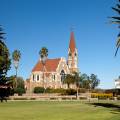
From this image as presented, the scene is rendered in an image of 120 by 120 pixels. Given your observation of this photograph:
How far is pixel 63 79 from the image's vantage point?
157125 millimetres

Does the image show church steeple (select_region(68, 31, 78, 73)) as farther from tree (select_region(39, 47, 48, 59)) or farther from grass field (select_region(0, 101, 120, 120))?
grass field (select_region(0, 101, 120, 120))

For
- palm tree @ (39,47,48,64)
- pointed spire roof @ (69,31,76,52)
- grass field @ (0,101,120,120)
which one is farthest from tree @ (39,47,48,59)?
grass field @ (0,101,120,120)

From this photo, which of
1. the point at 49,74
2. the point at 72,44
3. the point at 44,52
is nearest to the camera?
the point at 44,52

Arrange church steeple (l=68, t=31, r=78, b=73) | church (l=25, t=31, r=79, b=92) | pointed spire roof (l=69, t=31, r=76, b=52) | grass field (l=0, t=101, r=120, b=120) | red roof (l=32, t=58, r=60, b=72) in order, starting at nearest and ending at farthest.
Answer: grass field (l=0, t=101, r=120, b=120), church (l=25, t=31, r=79, b=92), red roof (l=32, t=58, r=60, b=72), church steeple (l=68, t=31, r=78, b=73), pointed spire roof (l=69, t=31, r=76, b=52)

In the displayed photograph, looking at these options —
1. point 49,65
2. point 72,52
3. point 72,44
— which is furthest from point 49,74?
point 72,44

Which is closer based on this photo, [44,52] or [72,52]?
[44,52]

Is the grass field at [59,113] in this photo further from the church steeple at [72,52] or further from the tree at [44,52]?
the church steeple at [72,52]

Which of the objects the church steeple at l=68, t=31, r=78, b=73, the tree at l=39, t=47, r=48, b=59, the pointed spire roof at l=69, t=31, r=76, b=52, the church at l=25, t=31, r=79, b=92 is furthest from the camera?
the pointed spire roof at l=69, t=31, r=76, b=52

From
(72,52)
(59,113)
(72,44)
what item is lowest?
(59,113)

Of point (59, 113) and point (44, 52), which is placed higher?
point (44, 52)

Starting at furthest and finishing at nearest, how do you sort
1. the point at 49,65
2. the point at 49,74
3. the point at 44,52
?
the point at 49,65 < the point at 49,74 < the point at 44,52

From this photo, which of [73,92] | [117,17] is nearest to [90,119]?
[117,17]

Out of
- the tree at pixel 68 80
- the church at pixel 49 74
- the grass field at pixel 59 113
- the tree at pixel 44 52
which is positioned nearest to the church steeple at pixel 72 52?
the church at pixel 49 74

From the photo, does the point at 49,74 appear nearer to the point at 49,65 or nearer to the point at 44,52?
the point at 49,65
